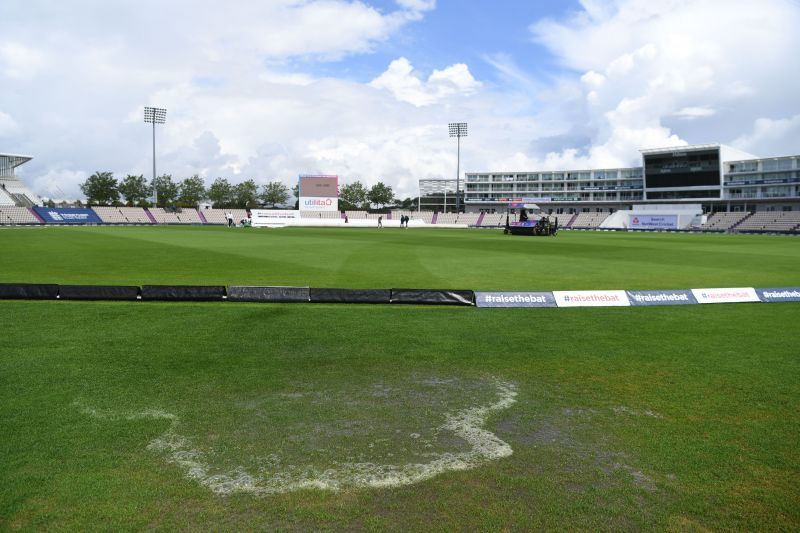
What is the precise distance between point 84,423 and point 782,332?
1314 cm

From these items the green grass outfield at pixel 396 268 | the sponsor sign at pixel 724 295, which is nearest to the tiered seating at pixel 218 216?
the green grass outfield at pixel 396 268

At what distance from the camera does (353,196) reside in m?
166

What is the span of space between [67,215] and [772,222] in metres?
119

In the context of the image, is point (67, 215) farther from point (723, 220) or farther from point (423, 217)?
point (723, 220)

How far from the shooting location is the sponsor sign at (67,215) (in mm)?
88875

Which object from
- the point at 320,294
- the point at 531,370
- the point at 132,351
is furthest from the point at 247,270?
the point at 531,370

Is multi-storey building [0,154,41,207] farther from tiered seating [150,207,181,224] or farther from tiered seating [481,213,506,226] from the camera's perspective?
tiered seating [481,213,506,226]

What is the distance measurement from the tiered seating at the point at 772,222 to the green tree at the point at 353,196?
104 meters

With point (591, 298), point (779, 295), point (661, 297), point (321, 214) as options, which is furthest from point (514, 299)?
point (321, 214)

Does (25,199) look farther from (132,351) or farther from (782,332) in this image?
(782,332)

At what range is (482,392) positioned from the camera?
25.1 ft

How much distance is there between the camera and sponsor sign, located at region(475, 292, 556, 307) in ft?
47.3

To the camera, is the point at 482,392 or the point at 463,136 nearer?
the point at 482,392

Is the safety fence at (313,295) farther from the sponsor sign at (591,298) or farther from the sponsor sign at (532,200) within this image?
the sponsor sign at (532,200)
